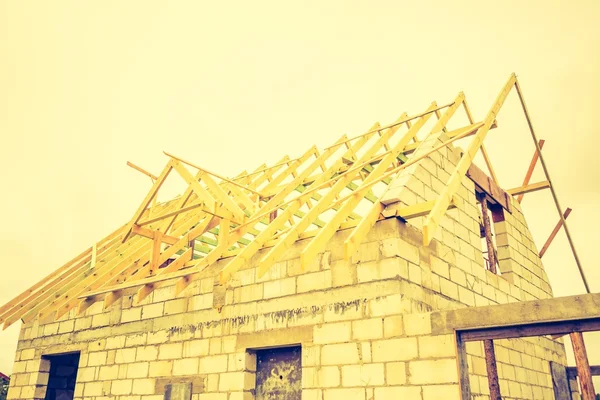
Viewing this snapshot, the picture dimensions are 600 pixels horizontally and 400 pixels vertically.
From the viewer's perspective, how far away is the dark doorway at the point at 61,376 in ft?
34.2

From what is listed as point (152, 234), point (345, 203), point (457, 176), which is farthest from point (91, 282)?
point (457, 176)

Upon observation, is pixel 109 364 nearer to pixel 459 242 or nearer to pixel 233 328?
pixel 233 328

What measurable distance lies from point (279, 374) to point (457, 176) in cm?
344

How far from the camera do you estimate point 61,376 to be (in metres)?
10.6

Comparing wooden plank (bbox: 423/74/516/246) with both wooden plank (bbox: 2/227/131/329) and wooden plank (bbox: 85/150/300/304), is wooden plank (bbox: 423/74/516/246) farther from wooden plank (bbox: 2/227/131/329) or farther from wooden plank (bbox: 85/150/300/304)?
wooden plank (bbox: 2/227/131/329)

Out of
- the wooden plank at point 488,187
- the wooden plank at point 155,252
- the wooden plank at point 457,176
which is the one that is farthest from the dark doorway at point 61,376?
the wooden plank at point 488,187

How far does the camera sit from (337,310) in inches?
254

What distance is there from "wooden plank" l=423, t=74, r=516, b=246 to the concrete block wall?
634mm

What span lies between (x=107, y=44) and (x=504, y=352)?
15.5 meters

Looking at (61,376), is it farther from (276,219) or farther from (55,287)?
(276,219)

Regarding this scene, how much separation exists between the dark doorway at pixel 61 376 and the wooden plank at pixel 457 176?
8025 millimetres

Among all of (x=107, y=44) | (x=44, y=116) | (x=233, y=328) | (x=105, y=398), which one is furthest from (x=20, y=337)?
(x=44, y=116)

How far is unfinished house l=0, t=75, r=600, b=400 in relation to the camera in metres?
5.69

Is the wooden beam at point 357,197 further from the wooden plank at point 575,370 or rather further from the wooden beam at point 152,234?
the wooden plank at point 575,370
